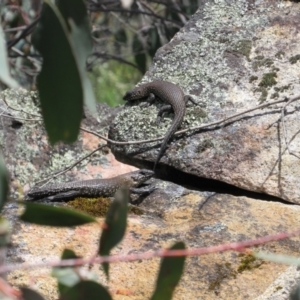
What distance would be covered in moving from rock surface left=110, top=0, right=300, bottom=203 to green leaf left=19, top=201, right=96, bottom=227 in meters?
2.05

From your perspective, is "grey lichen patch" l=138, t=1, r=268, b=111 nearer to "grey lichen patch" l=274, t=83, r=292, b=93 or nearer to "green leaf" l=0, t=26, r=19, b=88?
"grey lichen patch" l=274, t=83, r=292, b=93

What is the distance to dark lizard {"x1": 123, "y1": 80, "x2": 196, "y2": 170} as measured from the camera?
154 inches

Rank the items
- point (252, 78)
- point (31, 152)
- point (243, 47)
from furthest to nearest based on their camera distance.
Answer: point (31, 152), point (243, 47), point (252, 78)

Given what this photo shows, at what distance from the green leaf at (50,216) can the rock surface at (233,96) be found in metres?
2.05

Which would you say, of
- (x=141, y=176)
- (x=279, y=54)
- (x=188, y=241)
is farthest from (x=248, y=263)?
(x=279, y=54)

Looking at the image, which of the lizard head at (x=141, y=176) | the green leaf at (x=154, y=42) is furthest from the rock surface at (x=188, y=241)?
the green leaf at (x=154, y=42)

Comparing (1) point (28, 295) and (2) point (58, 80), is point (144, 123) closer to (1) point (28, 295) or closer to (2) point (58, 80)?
(2) point (58, 80)

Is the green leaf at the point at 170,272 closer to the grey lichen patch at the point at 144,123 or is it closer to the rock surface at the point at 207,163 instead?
the rock surface at the point at 207,163

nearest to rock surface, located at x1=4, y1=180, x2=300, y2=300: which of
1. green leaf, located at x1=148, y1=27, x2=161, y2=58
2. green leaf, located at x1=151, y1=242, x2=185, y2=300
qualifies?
green leaf, located at x1=151, y1=242, x2=185, y2=300

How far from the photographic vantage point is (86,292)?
1.62m

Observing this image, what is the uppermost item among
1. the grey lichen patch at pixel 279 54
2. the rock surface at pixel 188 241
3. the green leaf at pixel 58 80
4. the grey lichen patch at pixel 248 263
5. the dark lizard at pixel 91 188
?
the green leaf at pixel 58 80

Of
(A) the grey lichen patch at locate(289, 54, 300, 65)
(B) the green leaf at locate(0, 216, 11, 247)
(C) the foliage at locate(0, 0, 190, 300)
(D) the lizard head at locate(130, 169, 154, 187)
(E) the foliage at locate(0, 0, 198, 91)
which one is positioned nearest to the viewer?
(B) the green leaf at locate(0, 216, 11, 247)

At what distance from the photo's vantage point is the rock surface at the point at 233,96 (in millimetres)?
3615

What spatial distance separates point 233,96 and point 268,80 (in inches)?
9.1
